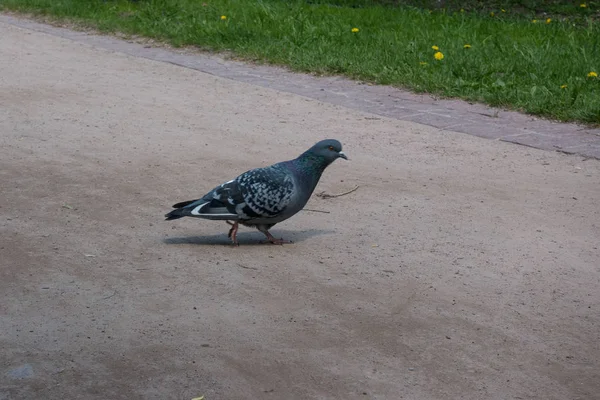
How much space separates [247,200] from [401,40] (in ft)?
18.3

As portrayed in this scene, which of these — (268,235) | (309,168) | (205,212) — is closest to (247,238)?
(268,235)

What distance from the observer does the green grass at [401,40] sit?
841 centimetres

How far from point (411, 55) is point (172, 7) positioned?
3.77 meters

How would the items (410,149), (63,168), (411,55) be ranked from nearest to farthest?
(63,168) < (410,149) < (411,55)

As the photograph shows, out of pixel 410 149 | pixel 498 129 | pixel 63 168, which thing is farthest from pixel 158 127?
pixel 498 129

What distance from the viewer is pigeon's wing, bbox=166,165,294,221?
4.95 meters

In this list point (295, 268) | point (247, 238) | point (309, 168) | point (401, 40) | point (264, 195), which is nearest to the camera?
point (295, 268)

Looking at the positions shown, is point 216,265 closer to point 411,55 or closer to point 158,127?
point 158,127

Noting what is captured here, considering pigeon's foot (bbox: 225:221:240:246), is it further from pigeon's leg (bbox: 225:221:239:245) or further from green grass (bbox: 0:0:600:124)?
green grass (bbox: 0:0:600:124)

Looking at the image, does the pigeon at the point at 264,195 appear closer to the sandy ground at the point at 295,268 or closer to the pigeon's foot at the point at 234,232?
the pigeon's foot at the point at 234,232

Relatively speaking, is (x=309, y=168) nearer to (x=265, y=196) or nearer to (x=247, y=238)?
(x=265, y=196)

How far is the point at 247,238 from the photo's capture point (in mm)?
5387

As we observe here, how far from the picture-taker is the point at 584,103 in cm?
778

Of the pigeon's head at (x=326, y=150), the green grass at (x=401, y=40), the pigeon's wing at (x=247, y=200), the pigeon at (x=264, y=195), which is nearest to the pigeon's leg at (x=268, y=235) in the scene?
the pigeon at (x=264, y=195)
